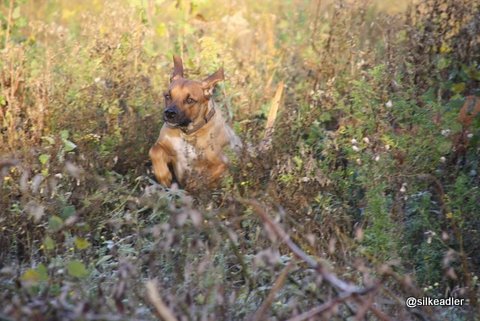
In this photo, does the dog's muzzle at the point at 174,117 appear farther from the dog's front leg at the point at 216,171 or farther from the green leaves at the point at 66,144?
the green leaves at the point at 66,144

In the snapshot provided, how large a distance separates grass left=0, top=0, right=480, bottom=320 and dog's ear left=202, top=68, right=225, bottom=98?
0.34 meters

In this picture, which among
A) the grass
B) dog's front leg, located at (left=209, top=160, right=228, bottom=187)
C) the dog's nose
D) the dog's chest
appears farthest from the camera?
the dog's chest

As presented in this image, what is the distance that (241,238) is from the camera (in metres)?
4.83

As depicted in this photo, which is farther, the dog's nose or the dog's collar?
the dog's collar

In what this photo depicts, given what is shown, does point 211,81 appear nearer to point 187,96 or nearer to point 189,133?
point 187,96

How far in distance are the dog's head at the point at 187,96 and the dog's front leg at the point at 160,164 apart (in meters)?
0.20

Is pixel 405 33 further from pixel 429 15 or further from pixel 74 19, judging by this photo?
pixel 74 19

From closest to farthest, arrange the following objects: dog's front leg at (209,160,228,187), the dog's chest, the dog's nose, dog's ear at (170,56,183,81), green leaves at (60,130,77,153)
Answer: green leaves at (60,130,77,153) → dog's front leg at (209,160,228,187) → the dog's nose → the dog's chest → dog's ear at (170,56,183,81)

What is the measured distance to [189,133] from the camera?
6508 millimetres

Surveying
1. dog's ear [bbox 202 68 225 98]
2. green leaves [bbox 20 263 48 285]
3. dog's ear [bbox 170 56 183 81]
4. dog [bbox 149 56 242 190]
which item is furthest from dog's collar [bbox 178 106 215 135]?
green leaves [bbox 20 263 48 285]

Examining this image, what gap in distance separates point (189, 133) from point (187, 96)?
28 centimetres

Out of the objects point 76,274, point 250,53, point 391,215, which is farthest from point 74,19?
point 76,274

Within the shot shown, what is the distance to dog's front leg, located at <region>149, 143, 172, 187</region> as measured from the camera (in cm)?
628

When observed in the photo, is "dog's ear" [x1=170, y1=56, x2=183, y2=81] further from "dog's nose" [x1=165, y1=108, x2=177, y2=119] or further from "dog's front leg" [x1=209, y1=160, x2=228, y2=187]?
"dog's front leg" [x1=209, y1=160, x2=228, y2=187]
